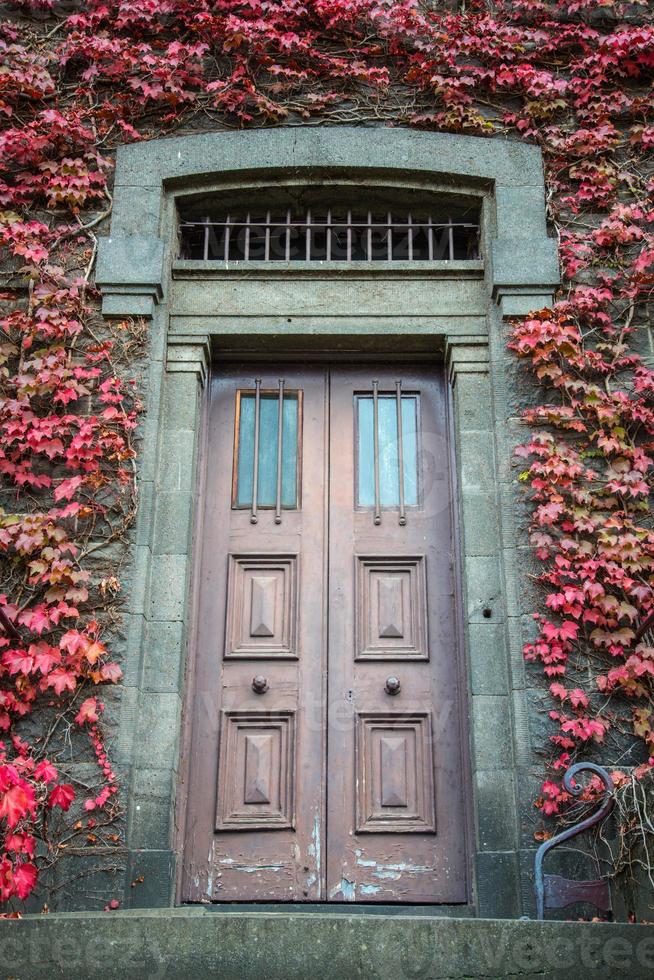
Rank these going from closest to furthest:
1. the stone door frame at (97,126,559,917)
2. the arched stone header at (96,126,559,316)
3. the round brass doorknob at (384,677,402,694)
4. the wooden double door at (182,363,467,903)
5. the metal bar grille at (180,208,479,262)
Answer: the stone door frame at (97,126,559,917), the wooden double door at (182,363,467,903), the round brass doorknob at (384,677,402,694), the arched stone header at (96,126,559,316), the metal bar grille at (180,208,479,262)

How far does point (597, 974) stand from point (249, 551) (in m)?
2.70

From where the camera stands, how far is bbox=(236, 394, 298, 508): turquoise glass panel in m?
5.34

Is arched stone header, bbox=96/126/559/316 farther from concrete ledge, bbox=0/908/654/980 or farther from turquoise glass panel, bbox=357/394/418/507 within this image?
concrete ledge, bbox=0/908/654/980

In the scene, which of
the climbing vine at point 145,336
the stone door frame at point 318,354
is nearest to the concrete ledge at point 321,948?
the climbing vine at point 145,336

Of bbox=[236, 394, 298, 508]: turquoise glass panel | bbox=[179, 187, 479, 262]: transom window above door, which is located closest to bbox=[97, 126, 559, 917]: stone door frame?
bbox=[179, 187, 479, 262]: transom window above door

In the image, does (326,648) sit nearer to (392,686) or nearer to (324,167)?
(392,686)

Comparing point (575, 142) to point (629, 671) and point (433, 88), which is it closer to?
point (433, 88)

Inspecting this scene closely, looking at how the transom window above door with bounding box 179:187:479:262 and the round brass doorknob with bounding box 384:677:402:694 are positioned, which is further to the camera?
the transom window above door with bounding box 179:187:479:262

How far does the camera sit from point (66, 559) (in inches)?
192

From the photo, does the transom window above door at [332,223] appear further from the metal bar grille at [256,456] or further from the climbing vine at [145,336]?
the metal bar grille at [256,456]

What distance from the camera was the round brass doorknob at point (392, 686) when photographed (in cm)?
489

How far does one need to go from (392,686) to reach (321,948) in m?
1.77

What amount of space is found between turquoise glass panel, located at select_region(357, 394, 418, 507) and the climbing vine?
667 mm

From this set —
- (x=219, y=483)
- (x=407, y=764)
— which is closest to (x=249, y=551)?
(x=219, y=483)
